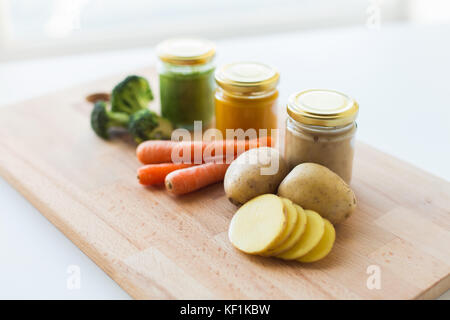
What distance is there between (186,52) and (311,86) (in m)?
0.99

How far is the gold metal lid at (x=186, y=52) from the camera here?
249 centimetres

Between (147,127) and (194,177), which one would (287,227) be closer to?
(194,177)

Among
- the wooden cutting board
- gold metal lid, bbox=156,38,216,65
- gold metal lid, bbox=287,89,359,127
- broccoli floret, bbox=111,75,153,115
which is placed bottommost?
the wooden cutting board

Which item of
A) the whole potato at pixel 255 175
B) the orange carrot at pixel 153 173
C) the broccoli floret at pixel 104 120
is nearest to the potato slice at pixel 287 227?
the whole potato at pixel 255 175

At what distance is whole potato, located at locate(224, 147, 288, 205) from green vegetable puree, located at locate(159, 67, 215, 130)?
59 centimetres

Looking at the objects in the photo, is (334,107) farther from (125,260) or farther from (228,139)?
(125,260)

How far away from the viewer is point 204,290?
5.73ft

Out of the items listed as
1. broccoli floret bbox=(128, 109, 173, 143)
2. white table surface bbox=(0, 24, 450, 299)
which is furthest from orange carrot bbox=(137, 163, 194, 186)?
white table surface bbox=(0, 24, 450, 299)

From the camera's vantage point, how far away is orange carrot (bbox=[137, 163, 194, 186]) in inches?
88.7

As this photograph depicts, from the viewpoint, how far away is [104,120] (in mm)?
2594

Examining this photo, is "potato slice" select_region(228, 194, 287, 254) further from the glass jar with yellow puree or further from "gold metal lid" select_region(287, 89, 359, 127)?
the glass jar with yellow puree

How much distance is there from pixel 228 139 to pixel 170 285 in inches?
32.8

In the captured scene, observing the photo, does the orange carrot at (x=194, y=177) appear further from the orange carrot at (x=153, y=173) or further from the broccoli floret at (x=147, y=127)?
the broccoli floret at (x=147, y=127)
